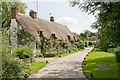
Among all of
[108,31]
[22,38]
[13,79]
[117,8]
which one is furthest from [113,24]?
[22,38]

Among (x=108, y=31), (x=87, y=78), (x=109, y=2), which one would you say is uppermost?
(x=109, y=2)

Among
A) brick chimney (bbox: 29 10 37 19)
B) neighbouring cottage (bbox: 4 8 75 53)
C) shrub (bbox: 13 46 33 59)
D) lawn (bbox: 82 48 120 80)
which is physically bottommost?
lawn (bbox: 82 48 120 80)

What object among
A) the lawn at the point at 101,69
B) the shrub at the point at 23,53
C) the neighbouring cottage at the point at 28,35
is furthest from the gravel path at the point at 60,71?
the neighbouring cottage at the point at 28,35

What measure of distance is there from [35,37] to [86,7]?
20607 millimetres

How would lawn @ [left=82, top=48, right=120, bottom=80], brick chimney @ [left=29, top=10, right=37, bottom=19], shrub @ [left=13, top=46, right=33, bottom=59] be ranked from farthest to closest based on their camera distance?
brick chimney @ [left=29, top=10, right=37, bottom=19] → shrub @ [left=13, top=46, right=33, bottom=59] → lawn @ [left=82, top=48, right=120, bottom=80]

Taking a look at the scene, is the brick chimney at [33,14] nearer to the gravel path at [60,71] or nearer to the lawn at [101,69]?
the lawn at [101,69]

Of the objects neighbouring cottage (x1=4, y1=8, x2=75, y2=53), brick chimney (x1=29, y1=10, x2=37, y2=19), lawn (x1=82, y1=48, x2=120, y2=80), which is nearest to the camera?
lawn (x1=82, y1=48, x2=120, y2=80)

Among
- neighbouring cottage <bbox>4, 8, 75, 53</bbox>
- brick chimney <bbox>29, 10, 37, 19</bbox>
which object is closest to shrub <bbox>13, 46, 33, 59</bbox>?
neighbouring cottage <bbox>4, 8, 75, 53</bbox>

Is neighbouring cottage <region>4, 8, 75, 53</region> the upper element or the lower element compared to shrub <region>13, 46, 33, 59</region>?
upper

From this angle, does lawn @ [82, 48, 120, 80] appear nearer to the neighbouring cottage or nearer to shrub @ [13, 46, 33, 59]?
shrub @ [13, 46, 33, 59]

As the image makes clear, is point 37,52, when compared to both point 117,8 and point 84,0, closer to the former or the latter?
point 84,0

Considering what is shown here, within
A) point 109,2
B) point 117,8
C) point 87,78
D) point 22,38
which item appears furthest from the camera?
point 22,38

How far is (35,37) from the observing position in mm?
35500

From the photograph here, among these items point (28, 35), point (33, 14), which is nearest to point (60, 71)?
point (28, 35)
